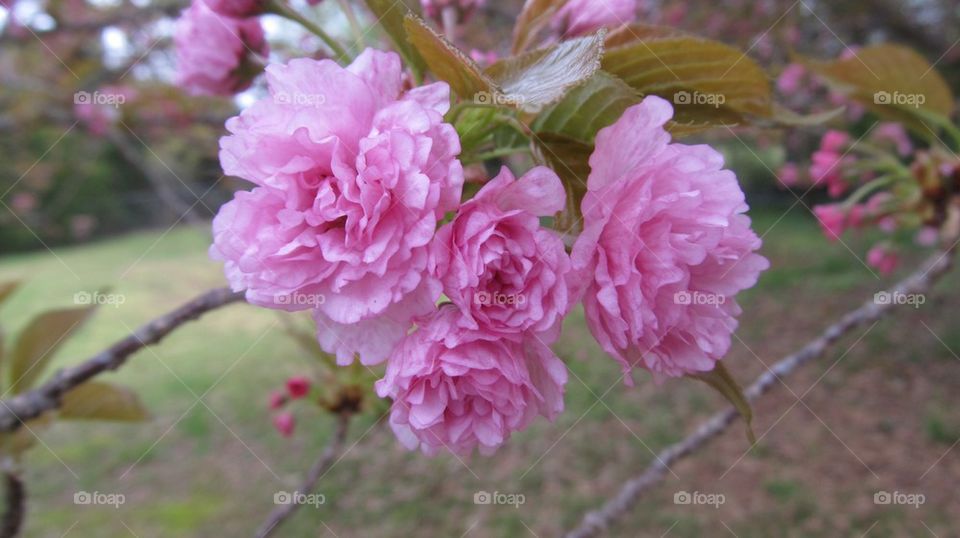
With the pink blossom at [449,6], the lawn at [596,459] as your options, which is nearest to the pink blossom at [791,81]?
the lawn at [596,459]

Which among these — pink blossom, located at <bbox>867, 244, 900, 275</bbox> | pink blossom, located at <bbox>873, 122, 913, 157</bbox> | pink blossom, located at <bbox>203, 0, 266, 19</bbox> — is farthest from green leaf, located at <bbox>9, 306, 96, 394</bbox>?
pink blossom, located at <bbox>873, 122, 913, 157</bbox>

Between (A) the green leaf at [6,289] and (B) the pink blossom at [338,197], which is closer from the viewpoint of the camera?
(B) the pink blossom at [338,197]

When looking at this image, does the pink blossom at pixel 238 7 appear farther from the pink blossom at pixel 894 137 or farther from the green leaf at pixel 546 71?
the pink blossom at pixel 894 137

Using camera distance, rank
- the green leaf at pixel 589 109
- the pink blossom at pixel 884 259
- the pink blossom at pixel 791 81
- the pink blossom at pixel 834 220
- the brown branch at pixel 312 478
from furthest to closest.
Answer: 1. the pink blossom at pixel 791 81
2. the pink blossom at pixel 884 259
3. the pink blossom at pixel 834 220
4. the brown branch at pixel 312 478
5. the green leaf at pixel 589 109

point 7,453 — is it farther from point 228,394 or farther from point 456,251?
point 228,394

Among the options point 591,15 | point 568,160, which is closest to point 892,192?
point 591,15

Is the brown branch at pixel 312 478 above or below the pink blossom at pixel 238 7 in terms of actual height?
below

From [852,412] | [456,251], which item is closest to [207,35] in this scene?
[456,251]
